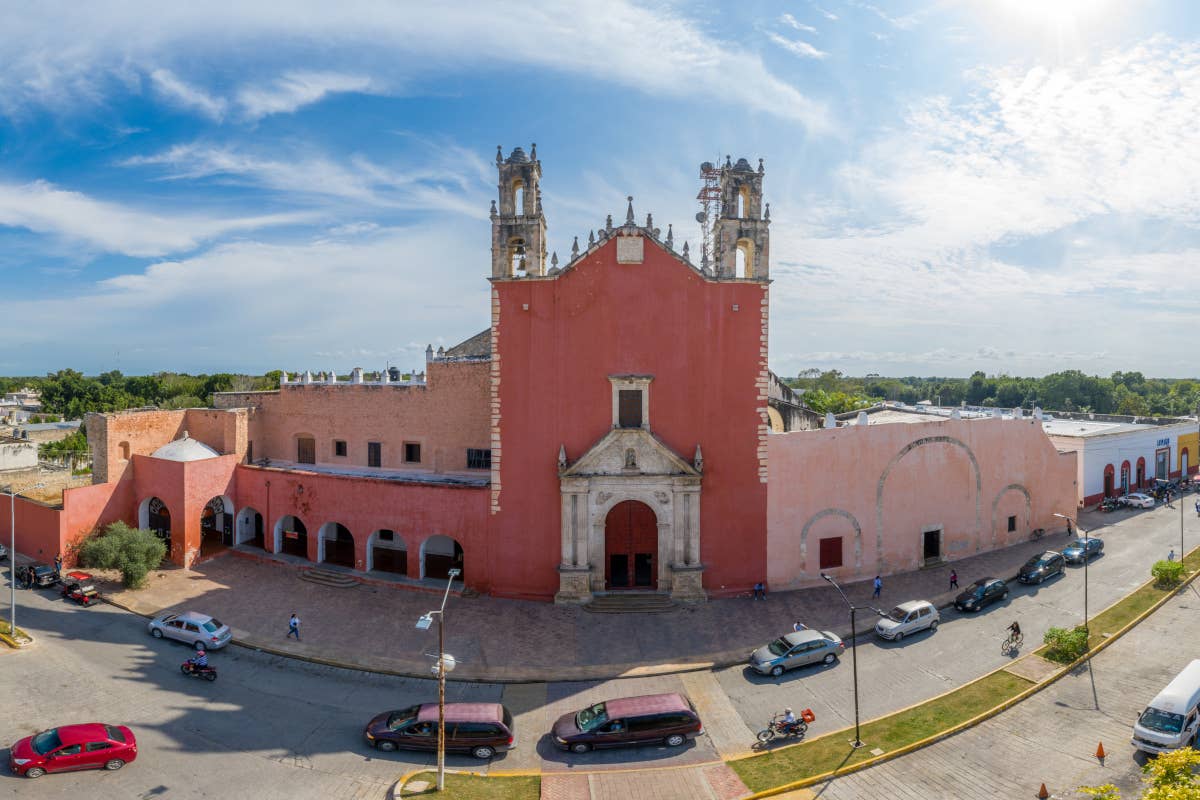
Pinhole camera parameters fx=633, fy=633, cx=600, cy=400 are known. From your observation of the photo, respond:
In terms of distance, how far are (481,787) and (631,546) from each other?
13.5 meters

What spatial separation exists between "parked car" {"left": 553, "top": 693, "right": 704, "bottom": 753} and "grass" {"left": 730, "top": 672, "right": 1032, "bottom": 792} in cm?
165

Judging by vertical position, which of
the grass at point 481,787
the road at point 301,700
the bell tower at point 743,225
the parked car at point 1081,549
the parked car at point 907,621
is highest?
the bell tower at point 743,225

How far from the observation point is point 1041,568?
30.8 m

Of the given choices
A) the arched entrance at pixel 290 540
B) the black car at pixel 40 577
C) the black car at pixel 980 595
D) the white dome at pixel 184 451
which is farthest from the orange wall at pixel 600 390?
the black car at pixel 40 577

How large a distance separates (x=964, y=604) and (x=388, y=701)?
23.9 m

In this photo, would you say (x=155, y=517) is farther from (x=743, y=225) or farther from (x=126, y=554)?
(x=743, y=225)

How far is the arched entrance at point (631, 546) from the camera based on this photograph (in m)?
28.6

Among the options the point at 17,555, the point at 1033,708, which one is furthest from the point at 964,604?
the point at 17,555

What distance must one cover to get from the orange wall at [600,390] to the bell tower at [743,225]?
5.81 ft

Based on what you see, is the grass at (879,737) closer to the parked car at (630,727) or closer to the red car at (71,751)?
the parked car at (630,727)

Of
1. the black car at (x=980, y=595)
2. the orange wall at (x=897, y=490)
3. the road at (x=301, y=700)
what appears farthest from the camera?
the orange wall at (x=897, y=490)

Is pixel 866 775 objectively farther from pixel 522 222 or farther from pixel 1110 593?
pixel 522 222

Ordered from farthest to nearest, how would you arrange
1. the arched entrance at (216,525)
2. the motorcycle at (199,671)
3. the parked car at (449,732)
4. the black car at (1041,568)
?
the arched entrance at (216,525)
the black car at (1041,568)
the motorcycle at (199,671)
the parked car at (449,732)

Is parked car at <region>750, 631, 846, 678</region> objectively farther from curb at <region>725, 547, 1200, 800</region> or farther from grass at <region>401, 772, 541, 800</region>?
grass at <region>401, 772, 541, 800</region>
